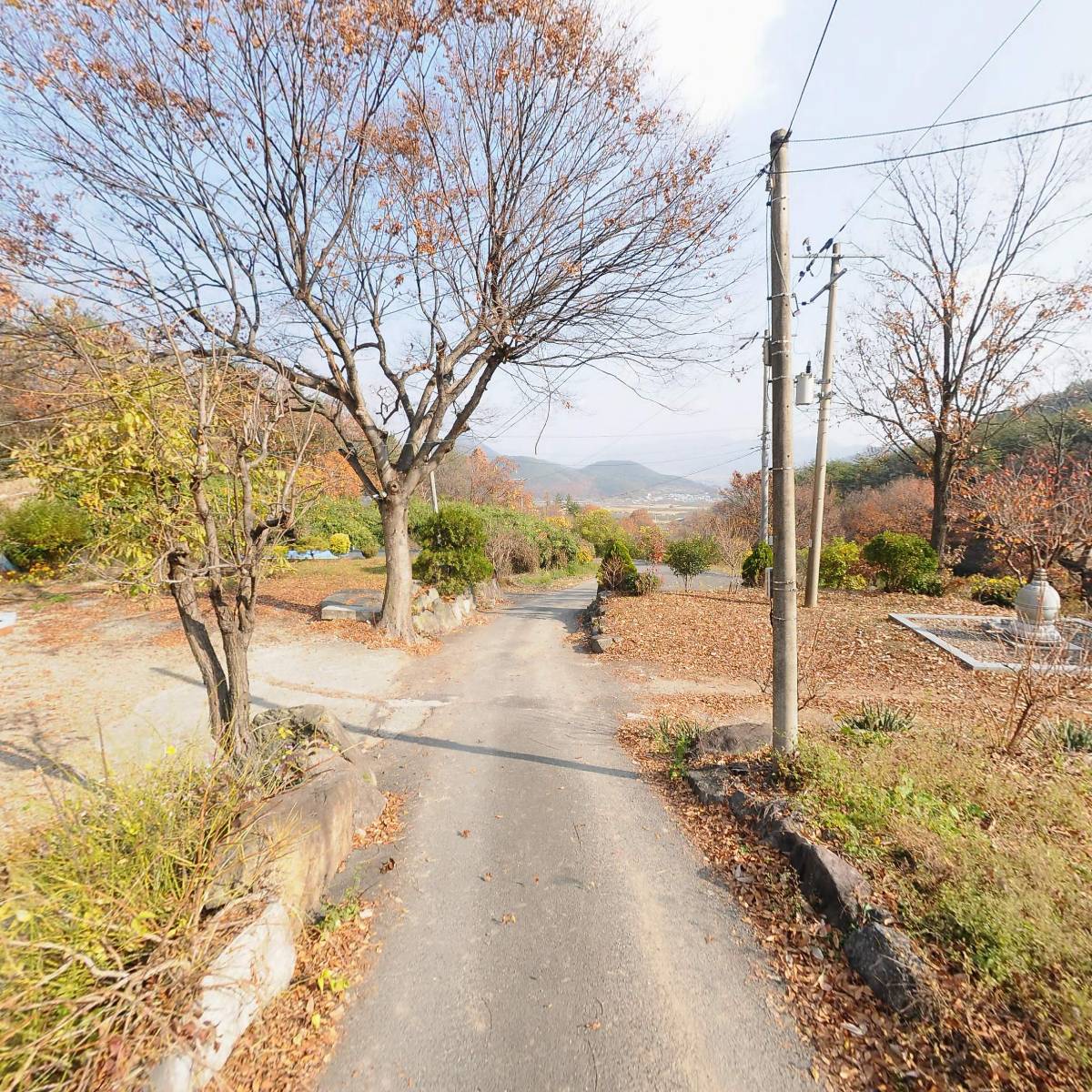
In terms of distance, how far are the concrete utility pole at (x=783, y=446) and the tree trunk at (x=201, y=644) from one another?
4561mm

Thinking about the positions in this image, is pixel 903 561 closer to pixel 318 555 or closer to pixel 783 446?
pixel 783 446

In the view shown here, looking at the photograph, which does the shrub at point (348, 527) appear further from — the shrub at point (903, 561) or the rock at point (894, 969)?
the rock at point (894, 969)

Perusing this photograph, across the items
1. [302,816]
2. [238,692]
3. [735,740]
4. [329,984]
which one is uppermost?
[238,692]

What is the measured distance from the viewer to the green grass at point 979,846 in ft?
7.55

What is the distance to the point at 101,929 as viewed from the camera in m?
2.12

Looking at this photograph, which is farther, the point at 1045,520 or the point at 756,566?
the point at 756,566

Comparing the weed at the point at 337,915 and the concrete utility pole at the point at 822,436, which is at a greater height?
the concrete utility pole at the point at 822,436

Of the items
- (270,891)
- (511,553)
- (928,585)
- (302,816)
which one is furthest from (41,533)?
(928,585)

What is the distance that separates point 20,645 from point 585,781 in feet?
30.7

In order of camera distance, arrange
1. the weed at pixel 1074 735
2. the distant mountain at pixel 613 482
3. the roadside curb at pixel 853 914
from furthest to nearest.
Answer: the distant mountain at pixel 613 482
the weed at pixel 1074 735
the roadside curb at pixel 853 914

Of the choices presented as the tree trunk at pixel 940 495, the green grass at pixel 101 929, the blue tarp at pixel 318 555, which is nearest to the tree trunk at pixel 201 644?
the green grass at pixel 101 929

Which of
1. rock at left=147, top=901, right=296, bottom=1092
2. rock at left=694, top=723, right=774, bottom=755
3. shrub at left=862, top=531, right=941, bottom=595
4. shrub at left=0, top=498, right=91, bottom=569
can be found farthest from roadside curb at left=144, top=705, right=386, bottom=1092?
shrub at left=862, top=531, right=941, bottom=595

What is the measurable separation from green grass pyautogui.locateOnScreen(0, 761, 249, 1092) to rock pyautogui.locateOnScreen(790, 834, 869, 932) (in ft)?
10.9

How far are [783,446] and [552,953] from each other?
3.94 m
